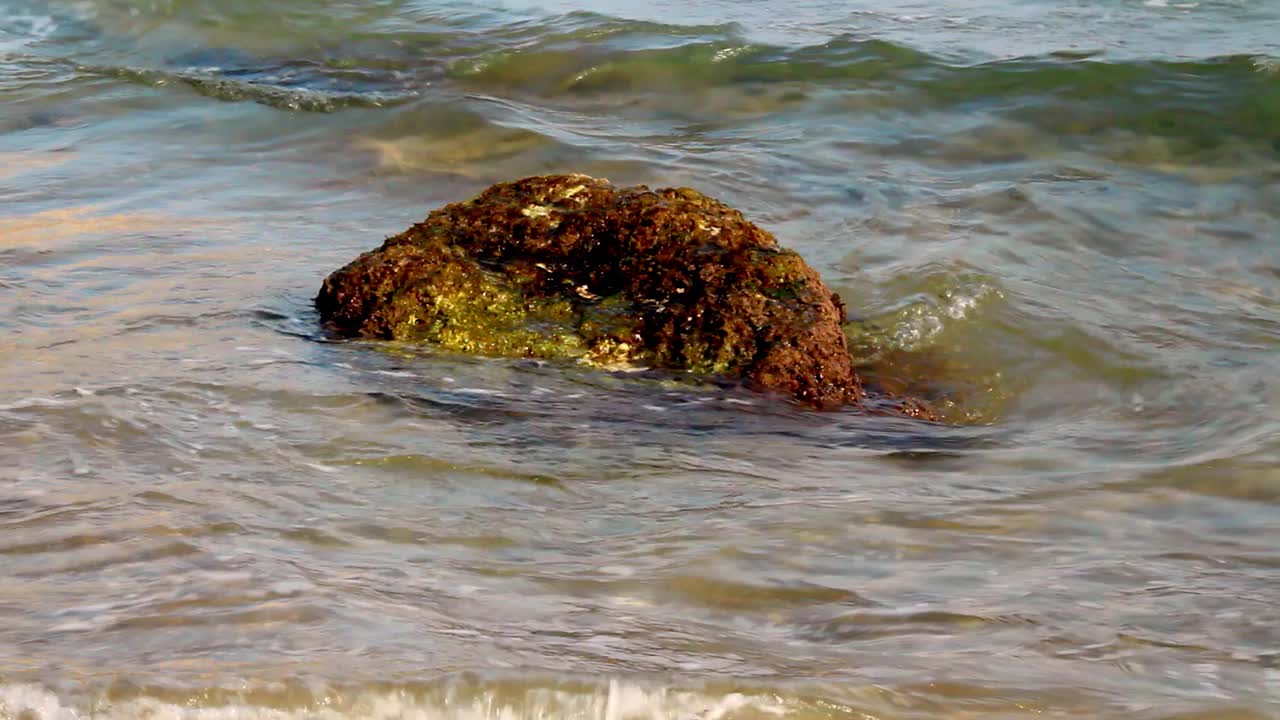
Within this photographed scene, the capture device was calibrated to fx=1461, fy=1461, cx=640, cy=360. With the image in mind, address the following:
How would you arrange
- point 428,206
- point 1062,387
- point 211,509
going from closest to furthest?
1. point 211,509
2. point 1062,387
3. point 428,206

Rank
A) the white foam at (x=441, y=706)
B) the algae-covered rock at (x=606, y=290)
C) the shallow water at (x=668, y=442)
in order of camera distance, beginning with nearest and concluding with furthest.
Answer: the white foam at (x=441, y=706)
the shallow water at (x=668, y=442)
the algae-covered rock at (x=606, y=290)

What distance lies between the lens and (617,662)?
3.11m

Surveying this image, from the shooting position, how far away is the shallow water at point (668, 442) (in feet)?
10.3

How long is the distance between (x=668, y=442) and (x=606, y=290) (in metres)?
0.99

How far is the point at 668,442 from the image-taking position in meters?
Answer: 4.74

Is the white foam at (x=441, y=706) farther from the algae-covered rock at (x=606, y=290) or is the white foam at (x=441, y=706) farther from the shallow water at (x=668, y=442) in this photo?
the algae-covered rock at (x=606, y=290)

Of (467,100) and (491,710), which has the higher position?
(467,100)

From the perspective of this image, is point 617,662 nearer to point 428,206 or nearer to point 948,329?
point 948,329

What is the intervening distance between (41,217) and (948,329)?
183 inches

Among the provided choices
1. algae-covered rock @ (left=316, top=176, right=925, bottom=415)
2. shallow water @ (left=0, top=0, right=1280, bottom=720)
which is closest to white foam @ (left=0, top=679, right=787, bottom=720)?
shallow water @ (left=0, top=0, right=1280, bottom=720)

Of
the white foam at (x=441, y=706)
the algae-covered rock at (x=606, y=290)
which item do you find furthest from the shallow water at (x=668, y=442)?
the algae-covered rock at (x=606, y=290)

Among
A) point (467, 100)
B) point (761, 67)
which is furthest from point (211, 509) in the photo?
point (761, 67)

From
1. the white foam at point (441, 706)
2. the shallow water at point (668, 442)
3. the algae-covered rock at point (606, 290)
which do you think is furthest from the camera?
the algae-covered rock at point (606, 290)

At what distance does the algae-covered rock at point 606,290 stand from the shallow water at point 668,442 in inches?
6.6
